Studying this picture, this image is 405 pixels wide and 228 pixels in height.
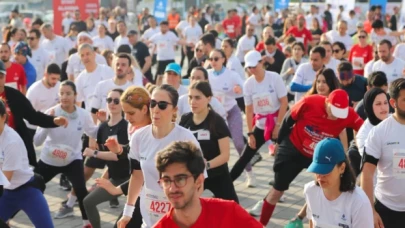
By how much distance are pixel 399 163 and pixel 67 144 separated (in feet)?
13.3

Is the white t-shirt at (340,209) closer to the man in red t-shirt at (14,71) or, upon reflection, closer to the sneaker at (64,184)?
the sneaker at (64,184)

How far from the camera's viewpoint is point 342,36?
16.9 metres

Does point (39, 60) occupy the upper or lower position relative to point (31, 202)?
upper

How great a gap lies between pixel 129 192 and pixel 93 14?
57.7 feet

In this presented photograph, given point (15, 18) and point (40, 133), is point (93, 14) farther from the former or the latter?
point (40, 133)

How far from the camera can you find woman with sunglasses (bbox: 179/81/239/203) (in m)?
6.35

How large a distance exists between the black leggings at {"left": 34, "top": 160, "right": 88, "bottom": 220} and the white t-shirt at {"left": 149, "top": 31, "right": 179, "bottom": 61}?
33.3 ft

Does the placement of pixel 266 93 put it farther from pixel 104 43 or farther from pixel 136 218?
pixel 104 43

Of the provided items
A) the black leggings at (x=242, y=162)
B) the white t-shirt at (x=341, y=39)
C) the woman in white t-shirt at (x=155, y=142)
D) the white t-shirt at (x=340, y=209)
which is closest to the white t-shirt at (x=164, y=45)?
the white t-shirt at (x=341, y=39)

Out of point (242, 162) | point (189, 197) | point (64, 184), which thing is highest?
point (189, 197)

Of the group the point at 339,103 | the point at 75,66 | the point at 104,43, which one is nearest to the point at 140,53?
the point at 104,43

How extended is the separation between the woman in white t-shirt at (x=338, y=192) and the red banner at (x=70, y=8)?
17520mm

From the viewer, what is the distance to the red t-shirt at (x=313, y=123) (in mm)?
7031

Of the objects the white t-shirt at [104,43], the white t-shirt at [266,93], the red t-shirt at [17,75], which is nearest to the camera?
the white t-shirt at [266,93]
